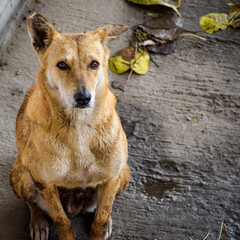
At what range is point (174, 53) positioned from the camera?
4.24 metres

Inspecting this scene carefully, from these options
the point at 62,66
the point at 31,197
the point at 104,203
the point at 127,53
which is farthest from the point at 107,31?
the point at 127,53

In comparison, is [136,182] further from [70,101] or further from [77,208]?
[70,101]

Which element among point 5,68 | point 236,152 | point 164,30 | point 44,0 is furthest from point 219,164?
point 44,0

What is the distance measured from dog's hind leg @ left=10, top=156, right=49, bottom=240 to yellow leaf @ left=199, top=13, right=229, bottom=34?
265 cm

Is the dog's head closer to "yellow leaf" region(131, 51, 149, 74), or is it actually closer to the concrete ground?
the concrete ground

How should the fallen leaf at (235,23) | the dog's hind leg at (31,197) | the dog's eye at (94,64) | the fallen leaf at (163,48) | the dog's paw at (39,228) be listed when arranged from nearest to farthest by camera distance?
1. the dog's eye at (94,64)
2. the dog's hind leg at (31,197)
3. the dog's paw at (39,228)
4. the fallen leaf at (163,48)
5. the fallen leaf at (235,23)

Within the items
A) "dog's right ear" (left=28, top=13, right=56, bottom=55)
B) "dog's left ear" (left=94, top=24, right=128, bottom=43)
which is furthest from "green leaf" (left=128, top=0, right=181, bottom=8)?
"dog's right ear" (left=28, top=13, right=56, bottom=55)

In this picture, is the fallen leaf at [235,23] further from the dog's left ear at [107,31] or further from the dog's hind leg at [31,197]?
the dog's hind leg at [31,197]

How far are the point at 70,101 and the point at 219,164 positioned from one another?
1.78 m

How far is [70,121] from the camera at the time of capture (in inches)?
100

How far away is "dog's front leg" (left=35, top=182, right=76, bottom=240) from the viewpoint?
2.68 m

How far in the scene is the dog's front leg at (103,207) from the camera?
2.77 m

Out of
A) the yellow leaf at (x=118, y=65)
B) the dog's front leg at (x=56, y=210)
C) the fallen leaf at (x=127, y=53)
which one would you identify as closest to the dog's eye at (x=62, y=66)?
the dog's front leg at (x=56, y=210)

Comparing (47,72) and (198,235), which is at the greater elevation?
(47,72)
